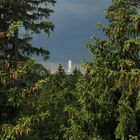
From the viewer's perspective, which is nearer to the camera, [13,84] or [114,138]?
[114,138]

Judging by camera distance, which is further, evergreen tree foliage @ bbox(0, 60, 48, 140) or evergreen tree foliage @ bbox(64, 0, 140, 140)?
evergreen tree foliage @ bbox(0, 60, 48, 140)

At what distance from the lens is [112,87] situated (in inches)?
835

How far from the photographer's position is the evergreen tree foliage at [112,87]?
20.6 metres

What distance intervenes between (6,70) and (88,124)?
3.40 meters

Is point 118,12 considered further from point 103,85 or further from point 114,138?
point 114,138

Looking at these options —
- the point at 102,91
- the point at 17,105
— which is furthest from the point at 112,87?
the point at 17,105

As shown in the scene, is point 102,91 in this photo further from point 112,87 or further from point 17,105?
point 17,105

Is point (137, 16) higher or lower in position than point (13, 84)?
higher

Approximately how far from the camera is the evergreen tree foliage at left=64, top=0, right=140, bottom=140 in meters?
20.6

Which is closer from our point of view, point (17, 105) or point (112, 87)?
point (112, 87)

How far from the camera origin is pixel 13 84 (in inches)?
906

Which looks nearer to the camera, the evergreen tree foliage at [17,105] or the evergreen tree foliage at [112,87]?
the evergreen tree foliage at [112,87]

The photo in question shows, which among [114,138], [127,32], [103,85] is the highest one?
[127,32]

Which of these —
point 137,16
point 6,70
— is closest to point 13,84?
point 6,70
